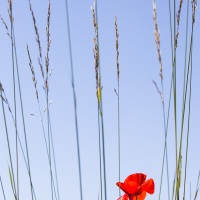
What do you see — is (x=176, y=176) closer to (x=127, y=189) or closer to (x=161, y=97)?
(x=127, y=189)

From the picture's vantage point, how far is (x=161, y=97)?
1953 millimetres

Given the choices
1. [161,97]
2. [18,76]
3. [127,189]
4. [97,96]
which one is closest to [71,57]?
[97,96]

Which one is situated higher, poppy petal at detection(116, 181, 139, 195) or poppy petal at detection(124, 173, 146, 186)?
poppy petal at detection(124, 173, 146, 186)

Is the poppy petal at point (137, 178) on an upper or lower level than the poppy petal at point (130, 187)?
upper

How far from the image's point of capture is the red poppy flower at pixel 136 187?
1.71m

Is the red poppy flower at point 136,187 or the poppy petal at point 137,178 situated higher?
the poppy petal at point 137,178

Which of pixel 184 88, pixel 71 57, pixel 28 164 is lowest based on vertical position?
pixel 28 164

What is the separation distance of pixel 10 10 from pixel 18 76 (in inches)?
11.6

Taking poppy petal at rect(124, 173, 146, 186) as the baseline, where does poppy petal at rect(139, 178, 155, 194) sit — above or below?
below

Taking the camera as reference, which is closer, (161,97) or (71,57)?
(71,57)

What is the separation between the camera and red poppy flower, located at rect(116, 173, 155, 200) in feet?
5.62

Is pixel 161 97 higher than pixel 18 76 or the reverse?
the reverse

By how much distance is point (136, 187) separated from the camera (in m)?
1.72

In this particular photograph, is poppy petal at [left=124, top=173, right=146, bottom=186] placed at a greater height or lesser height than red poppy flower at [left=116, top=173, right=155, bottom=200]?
greater
